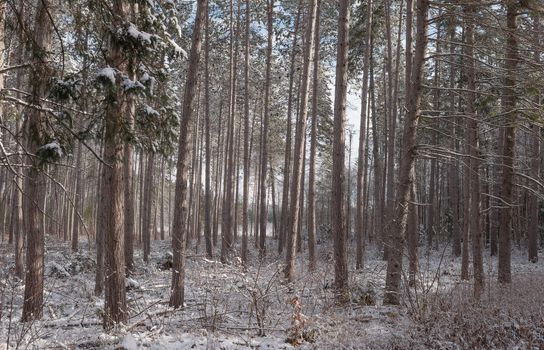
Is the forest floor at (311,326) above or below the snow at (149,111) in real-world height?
below

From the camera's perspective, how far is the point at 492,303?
693 centimetres

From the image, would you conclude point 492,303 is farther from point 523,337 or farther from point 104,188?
point 104,188

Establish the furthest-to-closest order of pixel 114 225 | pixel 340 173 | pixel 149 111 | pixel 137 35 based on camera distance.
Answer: pixel 340 173 → pixel 149 111 → pixel 114 225 → pixel 137 35

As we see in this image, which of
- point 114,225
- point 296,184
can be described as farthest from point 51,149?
point 296,184

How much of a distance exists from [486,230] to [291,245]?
22190 millimetres

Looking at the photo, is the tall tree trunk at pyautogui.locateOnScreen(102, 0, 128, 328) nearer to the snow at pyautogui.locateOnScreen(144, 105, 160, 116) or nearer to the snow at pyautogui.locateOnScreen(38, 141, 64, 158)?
the snow at pyautogui.locateOnScreen(144, 105, 160, 116)

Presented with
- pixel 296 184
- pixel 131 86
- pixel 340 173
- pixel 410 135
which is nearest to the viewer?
pixel 131 86

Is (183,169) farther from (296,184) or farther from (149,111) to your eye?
(296,184)

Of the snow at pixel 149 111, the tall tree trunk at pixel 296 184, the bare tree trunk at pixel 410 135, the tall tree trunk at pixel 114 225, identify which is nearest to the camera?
the tall tree trunk at pixel 114 225

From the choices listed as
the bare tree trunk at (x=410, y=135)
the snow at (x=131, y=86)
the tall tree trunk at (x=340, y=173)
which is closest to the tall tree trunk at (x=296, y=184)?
the tall tree trunk at (x=340, y=173)

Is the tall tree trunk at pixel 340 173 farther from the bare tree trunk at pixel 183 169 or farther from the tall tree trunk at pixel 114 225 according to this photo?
the tall tree trunk at pixel 114 225

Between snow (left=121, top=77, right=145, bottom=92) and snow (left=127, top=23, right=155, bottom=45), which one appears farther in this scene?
snow (left=127, top=23, right=155, bottom=45)

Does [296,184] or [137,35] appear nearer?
[137,35]

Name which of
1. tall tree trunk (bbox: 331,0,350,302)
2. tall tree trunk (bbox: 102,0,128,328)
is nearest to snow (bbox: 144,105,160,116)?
tall tree trunk (bbox: 102,0,128,328)
